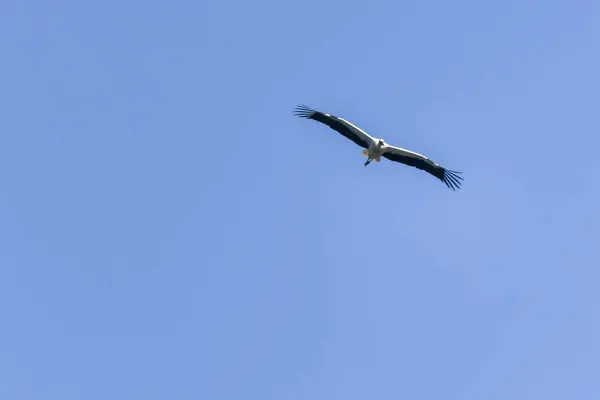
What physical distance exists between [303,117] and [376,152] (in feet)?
12.8

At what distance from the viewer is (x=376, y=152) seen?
71.3 m

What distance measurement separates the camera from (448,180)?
71.7 m

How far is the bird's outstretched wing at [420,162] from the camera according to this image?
235ft

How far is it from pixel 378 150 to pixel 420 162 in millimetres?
2333

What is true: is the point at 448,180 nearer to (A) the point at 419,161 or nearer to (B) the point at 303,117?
(A) the point at 419,161

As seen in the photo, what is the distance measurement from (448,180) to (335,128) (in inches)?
237

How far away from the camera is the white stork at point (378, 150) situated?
71.2 meters

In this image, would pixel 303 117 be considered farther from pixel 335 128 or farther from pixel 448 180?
pixel 448 180

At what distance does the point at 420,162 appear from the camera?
237ft

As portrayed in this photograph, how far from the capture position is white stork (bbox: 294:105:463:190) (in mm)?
71250

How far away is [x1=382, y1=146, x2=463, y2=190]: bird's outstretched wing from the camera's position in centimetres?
7162

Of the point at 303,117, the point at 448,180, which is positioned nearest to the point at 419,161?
the point at 448,180

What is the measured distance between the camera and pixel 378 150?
234 ft
